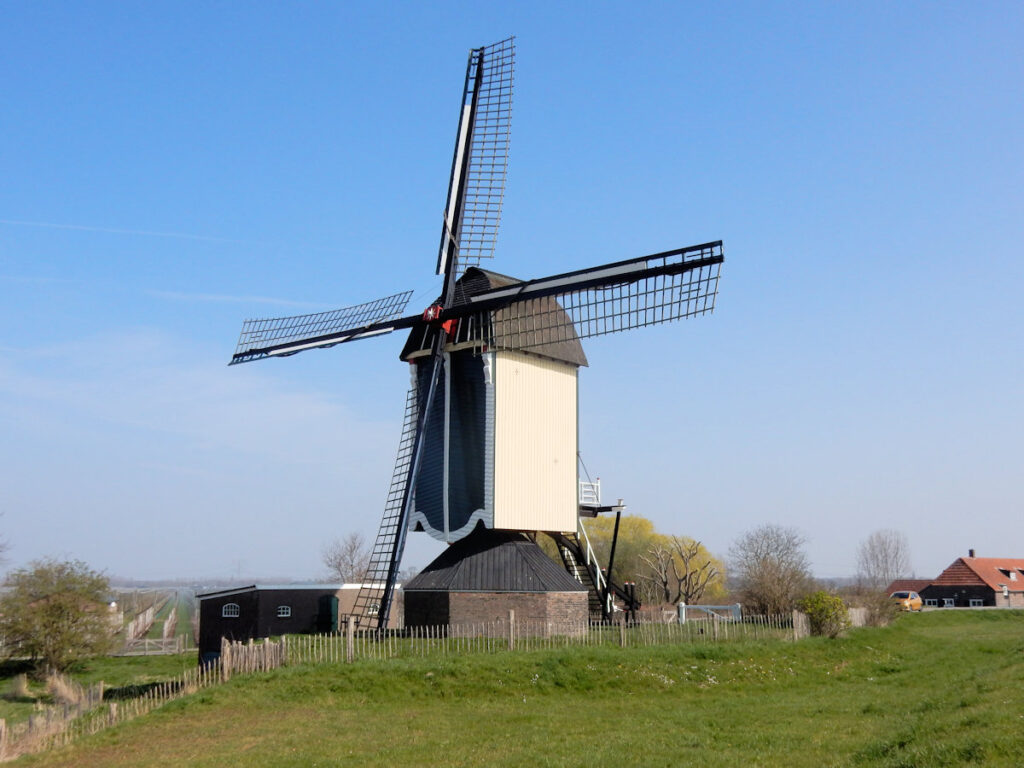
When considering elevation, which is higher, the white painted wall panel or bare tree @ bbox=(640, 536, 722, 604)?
the white painted wall panel

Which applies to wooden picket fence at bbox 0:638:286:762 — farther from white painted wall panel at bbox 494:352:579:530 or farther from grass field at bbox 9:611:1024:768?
white painted wall panel at bbox 494:352:579:530

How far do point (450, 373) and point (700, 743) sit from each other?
1514 centimetres

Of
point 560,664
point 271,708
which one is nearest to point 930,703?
point 560,664

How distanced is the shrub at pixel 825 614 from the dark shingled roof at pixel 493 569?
256 inches

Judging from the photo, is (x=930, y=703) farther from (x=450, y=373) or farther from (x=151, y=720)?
(x=450, y=373)

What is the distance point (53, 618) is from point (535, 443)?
766 inches

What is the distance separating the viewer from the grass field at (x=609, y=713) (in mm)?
12406

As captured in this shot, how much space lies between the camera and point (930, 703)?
1514cm

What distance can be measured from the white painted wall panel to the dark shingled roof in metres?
0.78

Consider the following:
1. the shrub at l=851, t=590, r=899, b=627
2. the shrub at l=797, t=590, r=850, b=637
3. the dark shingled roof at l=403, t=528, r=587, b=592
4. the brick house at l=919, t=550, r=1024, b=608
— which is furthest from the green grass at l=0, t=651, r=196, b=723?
the brick house at l=919, t=550, r=1024, b=608

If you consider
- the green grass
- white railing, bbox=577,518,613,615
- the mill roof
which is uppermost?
the mill roof

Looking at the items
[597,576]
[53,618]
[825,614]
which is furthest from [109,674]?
[825,614]

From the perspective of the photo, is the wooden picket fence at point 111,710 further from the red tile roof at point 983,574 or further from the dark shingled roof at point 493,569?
the red tile roof at point 983,574

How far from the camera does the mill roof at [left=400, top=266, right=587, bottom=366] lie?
26.0 metres
